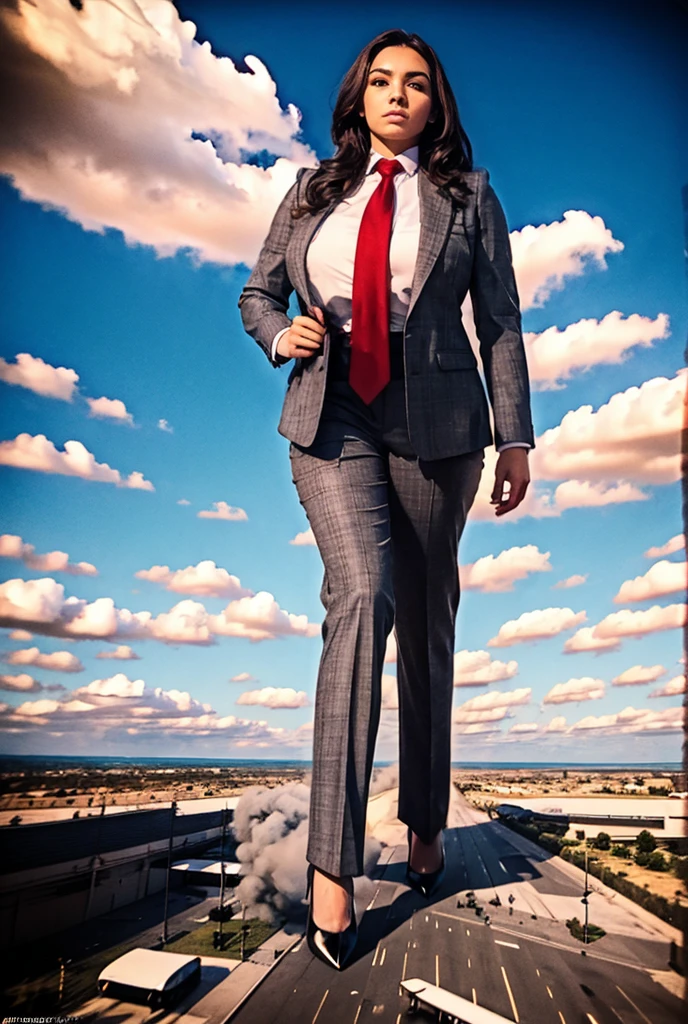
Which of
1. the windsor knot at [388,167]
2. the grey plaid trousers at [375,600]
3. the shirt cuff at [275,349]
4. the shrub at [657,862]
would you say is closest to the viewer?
the grey plaid trousers at [375,600]

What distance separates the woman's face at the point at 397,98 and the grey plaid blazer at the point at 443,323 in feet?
0.38

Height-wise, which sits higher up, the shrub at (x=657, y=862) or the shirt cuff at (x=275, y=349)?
the shirt cuff at (x=275, y=349)

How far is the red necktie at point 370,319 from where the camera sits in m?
2.03

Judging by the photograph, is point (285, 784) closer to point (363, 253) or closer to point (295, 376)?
point (295, 376)

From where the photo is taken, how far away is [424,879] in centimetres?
218

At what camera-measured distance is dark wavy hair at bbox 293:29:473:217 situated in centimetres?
222

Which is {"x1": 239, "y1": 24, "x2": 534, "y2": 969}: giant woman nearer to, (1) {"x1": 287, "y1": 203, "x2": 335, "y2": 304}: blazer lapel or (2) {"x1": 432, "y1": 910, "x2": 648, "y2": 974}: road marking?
(1) {"x1": 287, "y1": 203, "x2": 335, "y2": 304}: blazer lapel

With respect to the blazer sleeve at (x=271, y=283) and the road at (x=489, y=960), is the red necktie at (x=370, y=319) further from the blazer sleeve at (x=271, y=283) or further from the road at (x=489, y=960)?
the road at (x=489, y=960)

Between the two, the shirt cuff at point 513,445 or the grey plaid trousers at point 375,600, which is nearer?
the grey plaid trousers at point 375,600

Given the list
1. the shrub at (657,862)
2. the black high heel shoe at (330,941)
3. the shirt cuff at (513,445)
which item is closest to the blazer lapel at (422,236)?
the shirt cuff at (513,445)

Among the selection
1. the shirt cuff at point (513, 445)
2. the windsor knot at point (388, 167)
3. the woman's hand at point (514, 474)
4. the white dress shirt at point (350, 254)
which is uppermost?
the windsor knot at point (388, 167)

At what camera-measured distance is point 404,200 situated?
217 cm

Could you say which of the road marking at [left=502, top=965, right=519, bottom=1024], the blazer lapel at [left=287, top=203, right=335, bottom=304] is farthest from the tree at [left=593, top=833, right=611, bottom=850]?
the blazer lapel at [left=287, top=203, right=335, bottom=304]

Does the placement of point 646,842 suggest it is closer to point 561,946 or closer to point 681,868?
point 681,868
